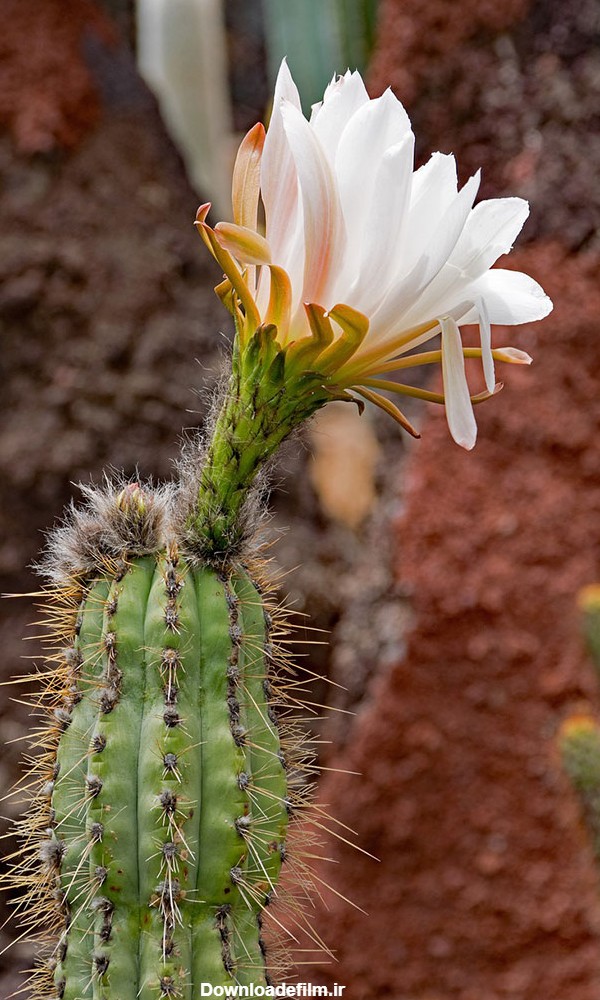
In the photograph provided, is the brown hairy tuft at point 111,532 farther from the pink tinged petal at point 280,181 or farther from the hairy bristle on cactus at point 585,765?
the hairy bristle on cactus at point 585,765

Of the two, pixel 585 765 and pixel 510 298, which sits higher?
pixel 510 298

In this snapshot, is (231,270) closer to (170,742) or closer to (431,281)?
(431,281)

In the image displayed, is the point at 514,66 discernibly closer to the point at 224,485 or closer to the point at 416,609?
the point at 416,609

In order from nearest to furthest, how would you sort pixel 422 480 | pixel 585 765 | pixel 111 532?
1. pixel 111 532
2. pixel 585 765
3. pixel 422 480

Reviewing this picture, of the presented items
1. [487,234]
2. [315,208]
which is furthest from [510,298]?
[315,208]

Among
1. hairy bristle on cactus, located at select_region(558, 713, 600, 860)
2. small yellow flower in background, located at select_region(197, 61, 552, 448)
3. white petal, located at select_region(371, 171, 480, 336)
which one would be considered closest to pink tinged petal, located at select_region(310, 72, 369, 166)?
small yellow flower in background, located at select_region(197, 61, 552, 448)

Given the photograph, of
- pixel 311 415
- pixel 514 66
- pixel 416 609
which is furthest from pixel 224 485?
pixel 514 66
